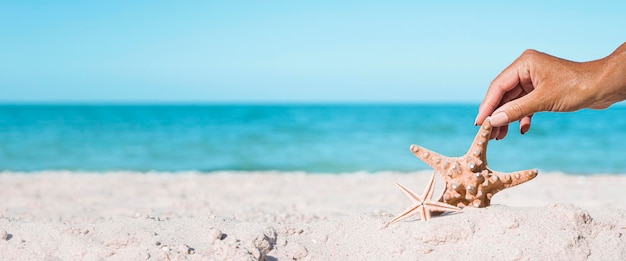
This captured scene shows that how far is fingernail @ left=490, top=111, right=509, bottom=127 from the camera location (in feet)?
9.41

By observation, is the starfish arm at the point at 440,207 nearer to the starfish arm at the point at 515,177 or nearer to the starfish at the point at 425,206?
the starfish at the point at 425,206

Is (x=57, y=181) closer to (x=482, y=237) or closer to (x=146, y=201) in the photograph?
(x=146, y=201)

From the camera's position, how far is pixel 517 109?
2.80 m

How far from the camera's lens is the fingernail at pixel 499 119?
2867 millimetres

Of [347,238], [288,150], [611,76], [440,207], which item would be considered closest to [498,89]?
[611,76]

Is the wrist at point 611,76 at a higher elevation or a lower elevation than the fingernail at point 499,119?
higher

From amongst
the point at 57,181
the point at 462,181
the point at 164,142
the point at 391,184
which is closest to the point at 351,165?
the point at 391,184

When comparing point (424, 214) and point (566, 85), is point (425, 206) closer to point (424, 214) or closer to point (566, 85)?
point (424, 214)

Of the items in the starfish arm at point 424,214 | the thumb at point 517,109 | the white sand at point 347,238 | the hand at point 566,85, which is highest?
the hand at point 566,85

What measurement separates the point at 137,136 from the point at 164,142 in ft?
10.2

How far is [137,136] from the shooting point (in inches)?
889

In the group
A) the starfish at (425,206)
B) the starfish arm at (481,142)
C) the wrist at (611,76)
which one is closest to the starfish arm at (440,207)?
the starfish at (425,206)

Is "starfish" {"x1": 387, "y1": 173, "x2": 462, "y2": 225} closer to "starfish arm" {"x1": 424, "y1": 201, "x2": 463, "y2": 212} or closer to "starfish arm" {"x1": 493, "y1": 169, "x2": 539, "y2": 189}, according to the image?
"starfish arm" {"x1": 424, "y1": 201, "x2": 463, "y2": 212}

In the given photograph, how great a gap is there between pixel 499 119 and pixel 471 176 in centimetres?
37
